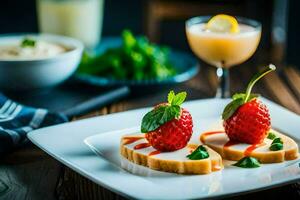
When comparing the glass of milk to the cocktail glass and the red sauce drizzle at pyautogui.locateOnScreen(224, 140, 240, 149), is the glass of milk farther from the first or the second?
the red sauce drizzle at pyautogui.locateOnScreen(224, 140, 240, 149)

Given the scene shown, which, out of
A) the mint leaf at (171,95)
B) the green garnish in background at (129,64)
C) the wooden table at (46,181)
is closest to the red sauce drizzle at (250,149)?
the wooden table at (46,181)

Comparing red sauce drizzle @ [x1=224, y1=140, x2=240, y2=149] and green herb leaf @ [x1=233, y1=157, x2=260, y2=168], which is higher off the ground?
red sauce drizzle @ [x1=224, y1=140, x2=240, y2=149]

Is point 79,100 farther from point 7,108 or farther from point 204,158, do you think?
point 204,158

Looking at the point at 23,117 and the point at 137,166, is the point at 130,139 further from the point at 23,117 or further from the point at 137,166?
the point at 23,117

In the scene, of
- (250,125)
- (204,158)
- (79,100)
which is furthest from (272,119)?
(79,100)

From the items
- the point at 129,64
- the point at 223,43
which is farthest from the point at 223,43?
the point at 129,64

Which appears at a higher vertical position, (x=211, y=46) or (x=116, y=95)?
(x=211, y=46)

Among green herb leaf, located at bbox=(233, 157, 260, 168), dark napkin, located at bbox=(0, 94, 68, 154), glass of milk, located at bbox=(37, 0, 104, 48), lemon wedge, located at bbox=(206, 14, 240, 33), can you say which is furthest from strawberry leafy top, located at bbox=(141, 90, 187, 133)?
glass of milk, located at bbox=(37, 0, 104, 48)

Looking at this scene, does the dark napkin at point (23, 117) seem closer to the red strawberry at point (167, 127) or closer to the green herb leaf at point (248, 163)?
the red strawberry at point (167, 127)
